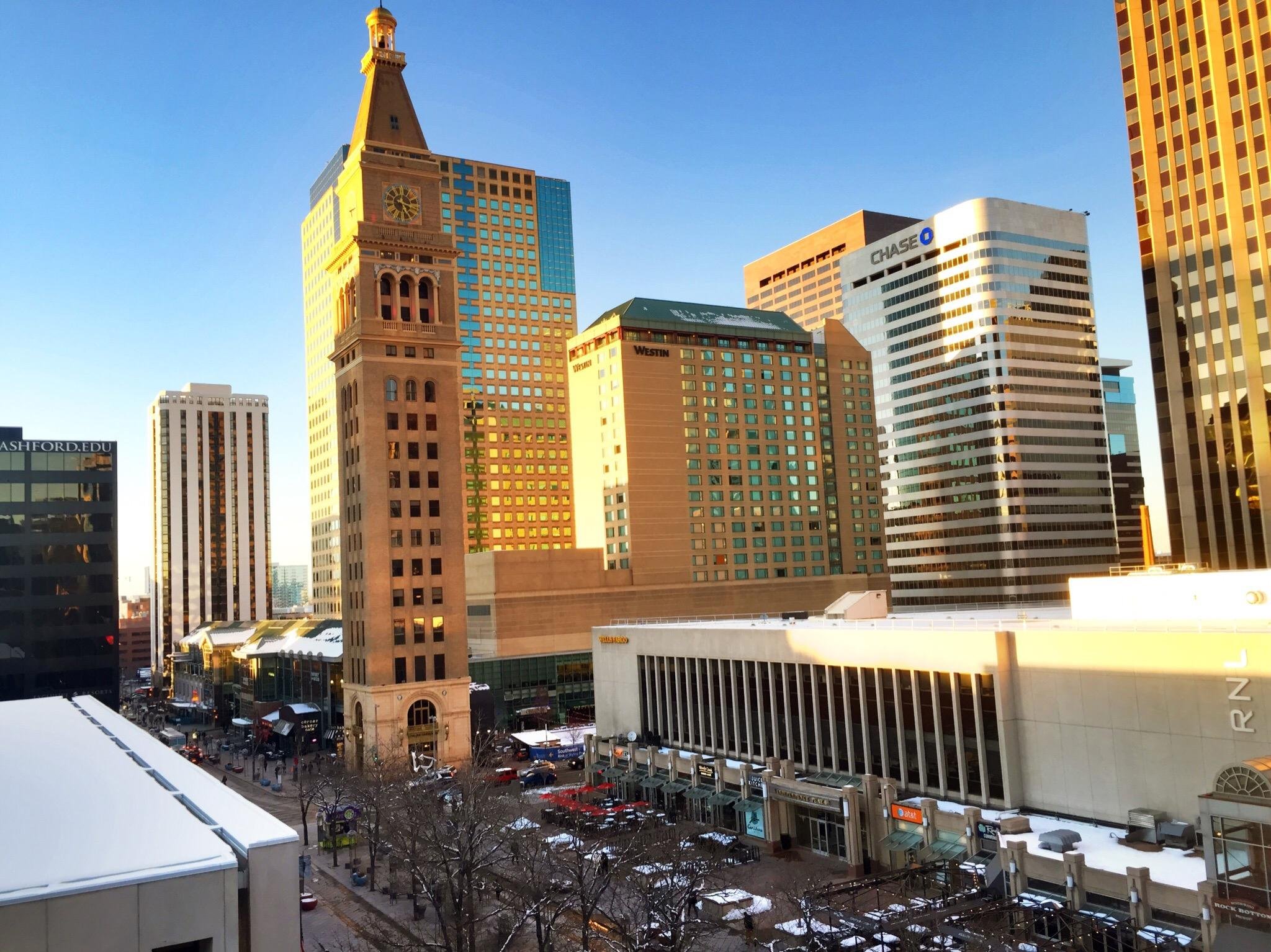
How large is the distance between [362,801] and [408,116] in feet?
278

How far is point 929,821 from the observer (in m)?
56.3

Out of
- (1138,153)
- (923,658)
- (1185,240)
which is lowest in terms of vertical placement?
(923,658)

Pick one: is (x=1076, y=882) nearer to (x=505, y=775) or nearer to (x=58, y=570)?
(x=505, y=775)

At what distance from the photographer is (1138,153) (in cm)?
13375

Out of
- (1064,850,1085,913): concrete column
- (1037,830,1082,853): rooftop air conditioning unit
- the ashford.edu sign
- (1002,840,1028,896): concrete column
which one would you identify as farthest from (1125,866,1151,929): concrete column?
the ashford.edu sign

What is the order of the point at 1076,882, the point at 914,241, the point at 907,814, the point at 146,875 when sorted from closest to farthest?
the point at 146,875, the point at 1076,882, the point at 907,814, the point at 914,241

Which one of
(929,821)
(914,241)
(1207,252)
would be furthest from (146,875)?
(914,241)

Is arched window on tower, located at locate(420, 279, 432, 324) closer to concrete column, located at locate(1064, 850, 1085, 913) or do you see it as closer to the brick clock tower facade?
the brick clock tower facade

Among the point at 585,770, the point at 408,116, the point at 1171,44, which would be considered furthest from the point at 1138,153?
the point at 585,770

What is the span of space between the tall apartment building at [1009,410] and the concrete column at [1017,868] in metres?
141

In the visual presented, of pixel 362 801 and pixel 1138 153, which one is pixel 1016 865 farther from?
pixel 1138 153

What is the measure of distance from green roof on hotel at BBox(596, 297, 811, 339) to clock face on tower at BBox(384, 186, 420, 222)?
181 ft

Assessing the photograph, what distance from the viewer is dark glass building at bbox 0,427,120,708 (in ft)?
370

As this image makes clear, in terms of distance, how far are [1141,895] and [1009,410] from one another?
150433 mm
